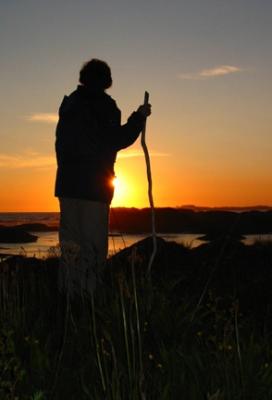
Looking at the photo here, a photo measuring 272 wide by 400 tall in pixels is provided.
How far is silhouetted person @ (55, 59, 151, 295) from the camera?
20.1 feet

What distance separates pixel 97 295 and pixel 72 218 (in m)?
1.04

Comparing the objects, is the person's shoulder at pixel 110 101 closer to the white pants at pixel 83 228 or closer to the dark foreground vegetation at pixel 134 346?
the white pants at pixel 83 228

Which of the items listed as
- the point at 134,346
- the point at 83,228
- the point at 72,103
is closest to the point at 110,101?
the point at 72,103

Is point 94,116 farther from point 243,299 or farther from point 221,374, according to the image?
point 221,374

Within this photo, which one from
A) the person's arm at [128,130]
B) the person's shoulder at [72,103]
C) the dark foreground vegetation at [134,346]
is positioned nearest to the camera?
the dark foreground vegetation at [134,346]

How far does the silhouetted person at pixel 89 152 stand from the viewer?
241 inches

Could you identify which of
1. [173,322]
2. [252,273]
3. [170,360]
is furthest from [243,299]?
[170,360]

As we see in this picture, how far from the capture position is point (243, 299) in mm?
6859

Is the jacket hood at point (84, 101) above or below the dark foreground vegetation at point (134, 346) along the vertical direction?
above

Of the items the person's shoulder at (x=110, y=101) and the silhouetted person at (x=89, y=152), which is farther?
the person's shoulder at (x=110, y=101)

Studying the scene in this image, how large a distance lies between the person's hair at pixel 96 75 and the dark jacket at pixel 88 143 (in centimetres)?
8

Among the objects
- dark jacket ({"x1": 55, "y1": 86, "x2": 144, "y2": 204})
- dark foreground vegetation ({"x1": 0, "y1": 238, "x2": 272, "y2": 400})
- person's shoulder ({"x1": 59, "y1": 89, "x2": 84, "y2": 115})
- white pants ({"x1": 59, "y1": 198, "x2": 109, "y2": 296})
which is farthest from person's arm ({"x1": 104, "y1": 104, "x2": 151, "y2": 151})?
dark foreground vegetation ({"x1": 0, "y1": 238, "x2": 272, "y2": 400})

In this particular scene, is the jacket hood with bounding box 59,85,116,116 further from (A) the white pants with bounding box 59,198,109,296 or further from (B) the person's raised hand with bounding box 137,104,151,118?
(A) the white pants with bounding box 59,198,109,296

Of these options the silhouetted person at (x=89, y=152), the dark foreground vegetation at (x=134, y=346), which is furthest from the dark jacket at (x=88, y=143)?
the dark foreground vegetation at (x=134, y=346)
